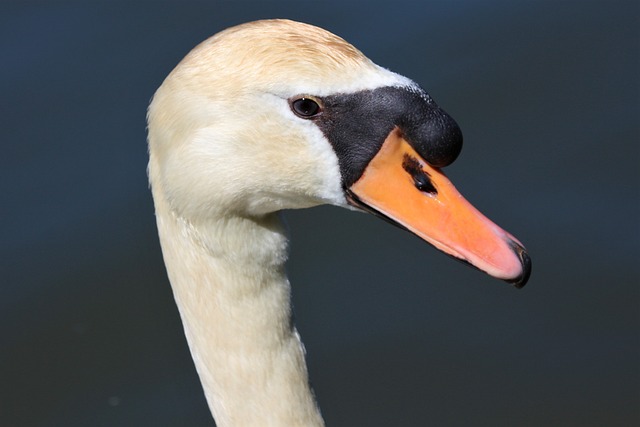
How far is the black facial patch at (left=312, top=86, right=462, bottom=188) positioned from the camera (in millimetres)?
3166

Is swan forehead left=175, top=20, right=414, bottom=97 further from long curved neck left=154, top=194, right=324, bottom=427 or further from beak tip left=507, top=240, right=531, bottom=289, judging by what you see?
beak tip left=507, top=240, right=531, bottom=289

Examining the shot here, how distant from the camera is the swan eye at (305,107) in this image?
317 centimetres

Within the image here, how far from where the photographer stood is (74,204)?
6.50 metres

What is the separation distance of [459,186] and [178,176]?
3.41m

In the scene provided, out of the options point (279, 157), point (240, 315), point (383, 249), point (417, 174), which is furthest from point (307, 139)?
point (383, 249)

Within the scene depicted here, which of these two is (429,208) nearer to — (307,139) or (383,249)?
(307,139)

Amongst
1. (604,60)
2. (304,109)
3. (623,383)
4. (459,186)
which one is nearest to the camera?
(304,109)

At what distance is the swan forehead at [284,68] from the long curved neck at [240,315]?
45 cm

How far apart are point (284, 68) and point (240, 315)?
0.88 metres

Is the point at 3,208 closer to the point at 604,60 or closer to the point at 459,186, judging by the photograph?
the point at 459,186

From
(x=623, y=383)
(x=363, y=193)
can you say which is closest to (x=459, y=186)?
(x=623, y=383)

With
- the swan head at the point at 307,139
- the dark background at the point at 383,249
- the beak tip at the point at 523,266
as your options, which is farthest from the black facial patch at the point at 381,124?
the dark background at the point at 383,249

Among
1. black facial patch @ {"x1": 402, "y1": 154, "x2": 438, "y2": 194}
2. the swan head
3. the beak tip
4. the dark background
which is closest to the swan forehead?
the swan head

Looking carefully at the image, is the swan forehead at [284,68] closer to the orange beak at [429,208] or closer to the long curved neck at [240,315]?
the orange beak at [429,208]
